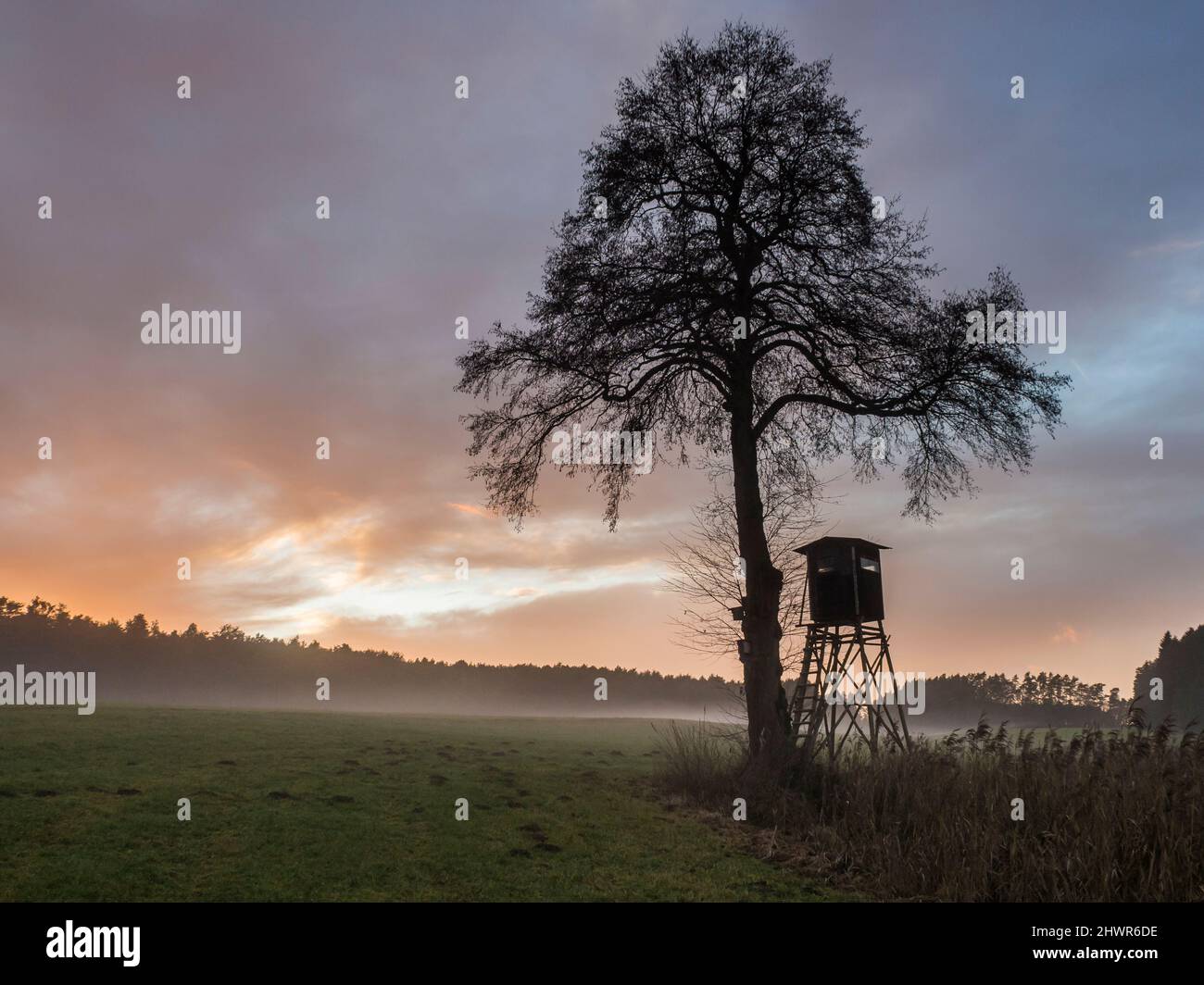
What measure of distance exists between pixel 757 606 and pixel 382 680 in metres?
108

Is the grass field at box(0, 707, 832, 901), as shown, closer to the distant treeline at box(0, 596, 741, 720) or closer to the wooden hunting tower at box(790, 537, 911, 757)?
the wooden hunting tower at box(790, 537, 911, 757)

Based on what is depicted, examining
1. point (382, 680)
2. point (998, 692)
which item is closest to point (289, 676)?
point (382, 680)

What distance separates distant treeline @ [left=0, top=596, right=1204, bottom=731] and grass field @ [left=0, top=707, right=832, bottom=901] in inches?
2713

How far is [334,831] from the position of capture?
11.2m

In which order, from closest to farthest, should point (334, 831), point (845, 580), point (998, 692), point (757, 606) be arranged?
point (334, 831) < point (757, 606) < point (845, 580) < point (998, 692)

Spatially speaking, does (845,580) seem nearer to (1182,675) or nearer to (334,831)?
(334,831)

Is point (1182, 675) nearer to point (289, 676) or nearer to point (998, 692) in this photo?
point (998, 692)

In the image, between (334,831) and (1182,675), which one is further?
(1182,675)

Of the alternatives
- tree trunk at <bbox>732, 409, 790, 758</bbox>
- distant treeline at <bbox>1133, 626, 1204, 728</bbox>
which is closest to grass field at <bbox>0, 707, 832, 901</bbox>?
tree trunk at <bbox>732, 409, 790, 758</bbox>

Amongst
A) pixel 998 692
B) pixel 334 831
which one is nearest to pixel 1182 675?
pixel 998 692

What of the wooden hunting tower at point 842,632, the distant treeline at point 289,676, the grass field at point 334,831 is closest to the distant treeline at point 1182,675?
the distant treeline at point 289,676

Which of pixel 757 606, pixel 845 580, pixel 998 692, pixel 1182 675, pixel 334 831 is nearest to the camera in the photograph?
pixel 334 831

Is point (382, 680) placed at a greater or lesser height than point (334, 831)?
lesser

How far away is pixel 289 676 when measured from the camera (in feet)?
346
